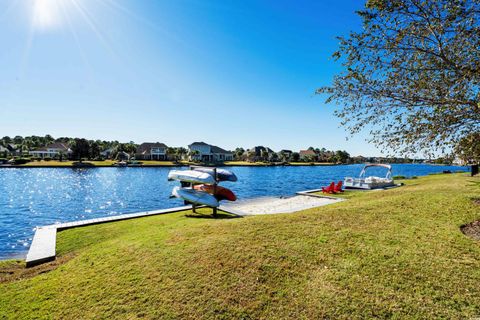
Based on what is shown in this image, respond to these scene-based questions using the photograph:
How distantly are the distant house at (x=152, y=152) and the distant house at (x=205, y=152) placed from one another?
40.3ft

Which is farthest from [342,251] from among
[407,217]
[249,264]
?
[407,217]

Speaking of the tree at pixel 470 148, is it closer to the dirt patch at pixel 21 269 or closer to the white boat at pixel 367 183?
the dirt patch at pixel 21 269

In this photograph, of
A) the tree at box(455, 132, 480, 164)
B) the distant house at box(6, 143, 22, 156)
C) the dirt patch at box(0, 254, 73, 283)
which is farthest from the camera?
the distant house at box(6, 143, 22, 156)

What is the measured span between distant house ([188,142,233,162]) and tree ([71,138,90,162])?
4097cm

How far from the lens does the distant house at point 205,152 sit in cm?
11125

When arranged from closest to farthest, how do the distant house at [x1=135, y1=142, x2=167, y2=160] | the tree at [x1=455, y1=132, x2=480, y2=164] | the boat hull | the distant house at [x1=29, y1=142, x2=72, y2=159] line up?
the tree at [x1=455, y1=132, x2=480, y2=164] < the boat hull < the distant house at [x1=29, y1=142, x2=72, y2=159] < the distant house at [x1=135, y1=142, x2=167, y2=160]

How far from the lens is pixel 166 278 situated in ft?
17.3

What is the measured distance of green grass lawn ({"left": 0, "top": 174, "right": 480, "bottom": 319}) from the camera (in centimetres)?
433

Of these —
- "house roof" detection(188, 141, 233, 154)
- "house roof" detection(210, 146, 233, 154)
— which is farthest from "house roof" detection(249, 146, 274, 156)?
"house roof" detection(210, 146, 233, 154)

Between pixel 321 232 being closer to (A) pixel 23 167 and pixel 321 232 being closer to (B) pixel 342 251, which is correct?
(B) pixel 342 251

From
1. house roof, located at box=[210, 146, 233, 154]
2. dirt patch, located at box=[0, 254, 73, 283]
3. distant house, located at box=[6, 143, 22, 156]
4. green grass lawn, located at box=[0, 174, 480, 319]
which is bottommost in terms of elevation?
dirt patch, located at box=[0, 254, 73, 283]

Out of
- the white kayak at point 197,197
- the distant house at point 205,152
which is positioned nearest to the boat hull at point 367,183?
the white kayak at point 197,197

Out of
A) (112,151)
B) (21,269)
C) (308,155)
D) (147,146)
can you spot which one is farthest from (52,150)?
(308,155)

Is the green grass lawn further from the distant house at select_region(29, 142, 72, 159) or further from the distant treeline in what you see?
the distant house at select_region(29, 142, 72, 159)
